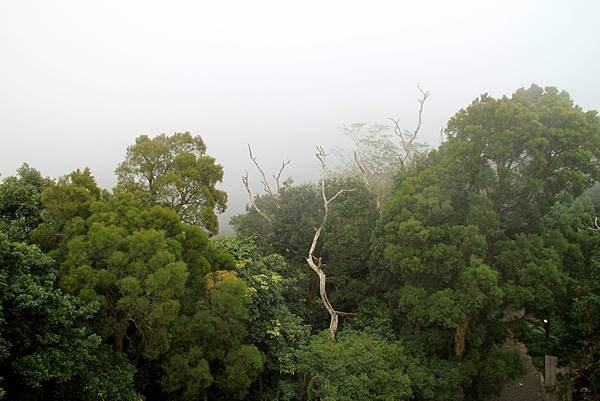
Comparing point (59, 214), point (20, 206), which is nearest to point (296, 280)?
point (59, 214)

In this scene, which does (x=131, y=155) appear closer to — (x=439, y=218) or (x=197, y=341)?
(x=197, y=341)

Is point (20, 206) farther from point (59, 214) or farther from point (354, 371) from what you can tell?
point (354, 371)

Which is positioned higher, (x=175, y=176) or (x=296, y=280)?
(x=175, y=176)

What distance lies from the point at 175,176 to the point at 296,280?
16.1 feet

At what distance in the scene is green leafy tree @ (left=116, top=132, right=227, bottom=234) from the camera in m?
9.69

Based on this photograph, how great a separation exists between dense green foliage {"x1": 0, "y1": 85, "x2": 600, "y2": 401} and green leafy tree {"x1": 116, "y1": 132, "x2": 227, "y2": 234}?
0.15ft

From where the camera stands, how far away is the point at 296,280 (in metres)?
12.5

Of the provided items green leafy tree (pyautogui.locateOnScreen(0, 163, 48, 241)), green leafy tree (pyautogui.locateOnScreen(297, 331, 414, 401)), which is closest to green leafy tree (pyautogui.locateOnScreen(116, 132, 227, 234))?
green leafy tree (pyautogui.locateOnScreen(0, 163, 48, 241))

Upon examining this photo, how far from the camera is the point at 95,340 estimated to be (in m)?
6.76

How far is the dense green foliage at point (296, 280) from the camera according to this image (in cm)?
705

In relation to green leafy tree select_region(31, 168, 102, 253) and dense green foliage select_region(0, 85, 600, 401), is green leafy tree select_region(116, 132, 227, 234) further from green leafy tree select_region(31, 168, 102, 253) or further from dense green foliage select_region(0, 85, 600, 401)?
green leafy tree select_region(31, 168, 102, 253)

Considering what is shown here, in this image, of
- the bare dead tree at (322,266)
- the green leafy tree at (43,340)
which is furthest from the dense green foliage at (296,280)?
the bare dead tree at (322,266)

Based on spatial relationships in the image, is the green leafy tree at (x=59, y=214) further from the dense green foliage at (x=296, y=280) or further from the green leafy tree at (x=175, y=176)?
the green leafy tree at (x=175, y=176)

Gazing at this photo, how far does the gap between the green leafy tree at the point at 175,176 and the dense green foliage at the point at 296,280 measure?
0.05 meters
